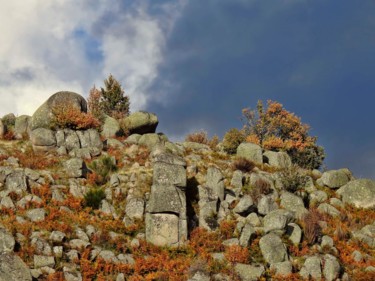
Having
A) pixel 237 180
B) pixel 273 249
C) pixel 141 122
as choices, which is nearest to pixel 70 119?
pixel 141 122

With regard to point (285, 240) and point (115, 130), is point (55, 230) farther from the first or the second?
point (115, 130)

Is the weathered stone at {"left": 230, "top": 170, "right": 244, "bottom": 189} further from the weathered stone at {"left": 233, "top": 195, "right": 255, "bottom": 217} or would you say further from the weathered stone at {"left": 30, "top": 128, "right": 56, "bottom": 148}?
the weathered stone at {"left": 30, "top": 128, "right": 56, "bottom": 148}

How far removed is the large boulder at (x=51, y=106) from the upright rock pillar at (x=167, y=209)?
1348cm

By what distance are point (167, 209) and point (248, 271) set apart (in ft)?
17.1

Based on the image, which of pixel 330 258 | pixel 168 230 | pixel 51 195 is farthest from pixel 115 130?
pixel 330 258

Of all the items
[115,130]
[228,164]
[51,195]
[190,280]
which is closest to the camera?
[190,280]

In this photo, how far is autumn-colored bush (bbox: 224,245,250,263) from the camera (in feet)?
69.1

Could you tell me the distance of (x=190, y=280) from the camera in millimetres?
19047

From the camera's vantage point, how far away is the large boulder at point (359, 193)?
29578mm

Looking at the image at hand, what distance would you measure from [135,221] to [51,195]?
16.2ft

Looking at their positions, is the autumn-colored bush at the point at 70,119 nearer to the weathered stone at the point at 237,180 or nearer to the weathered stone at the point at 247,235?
the weathered stone at the point at 237,180

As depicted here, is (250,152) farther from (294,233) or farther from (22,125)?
(22,125)

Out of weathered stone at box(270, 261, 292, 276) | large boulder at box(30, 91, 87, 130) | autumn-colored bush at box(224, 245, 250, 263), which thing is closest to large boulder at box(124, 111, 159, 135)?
large boulder at box(30, 91, 87, 130)

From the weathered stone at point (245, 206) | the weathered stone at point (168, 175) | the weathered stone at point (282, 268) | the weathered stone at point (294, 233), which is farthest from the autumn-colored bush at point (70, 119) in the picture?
the weathered stone at point (282, 268)
